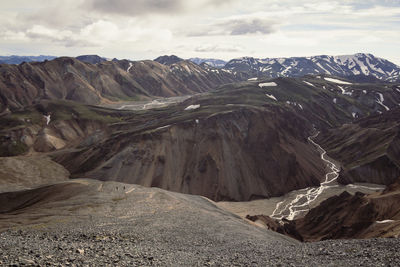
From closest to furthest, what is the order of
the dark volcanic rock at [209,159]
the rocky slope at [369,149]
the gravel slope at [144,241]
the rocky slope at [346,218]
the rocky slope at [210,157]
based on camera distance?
the gravel slope at [144,241]
the rocky slope at [346,218]
the dark volcanic rock at [209,159]
the rocky slope at [210,157]
the rocky slope at [369,149]

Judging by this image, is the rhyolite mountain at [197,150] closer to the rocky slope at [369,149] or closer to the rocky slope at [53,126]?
the rocky slope at [53,126]

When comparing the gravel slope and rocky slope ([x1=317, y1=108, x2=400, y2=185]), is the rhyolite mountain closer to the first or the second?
rocky slope ([x1=317, y1=108, x2=400, y2=185])

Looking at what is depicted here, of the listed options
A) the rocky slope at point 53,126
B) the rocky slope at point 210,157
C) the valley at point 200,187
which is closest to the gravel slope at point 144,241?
the valley at point 200,187

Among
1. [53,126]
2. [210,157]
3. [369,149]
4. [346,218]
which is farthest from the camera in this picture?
[53,126]

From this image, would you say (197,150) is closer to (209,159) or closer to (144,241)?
(209,159)

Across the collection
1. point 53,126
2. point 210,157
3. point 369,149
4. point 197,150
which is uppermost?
point 53,126

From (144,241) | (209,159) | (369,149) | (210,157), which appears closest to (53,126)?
(210,157)

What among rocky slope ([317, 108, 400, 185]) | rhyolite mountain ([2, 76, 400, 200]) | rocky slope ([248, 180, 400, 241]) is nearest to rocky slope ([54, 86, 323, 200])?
rhyolite mountain ([2, 76, 400, 200])

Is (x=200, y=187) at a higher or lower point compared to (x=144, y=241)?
lower

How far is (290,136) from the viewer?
492 ft

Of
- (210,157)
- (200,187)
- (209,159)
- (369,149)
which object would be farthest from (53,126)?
(369,149)

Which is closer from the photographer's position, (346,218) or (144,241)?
(144,241)

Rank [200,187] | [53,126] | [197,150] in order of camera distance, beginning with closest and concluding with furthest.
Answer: [200,187]
[197,150]
[53,126]

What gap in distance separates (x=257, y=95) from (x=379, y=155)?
87.7 metres
